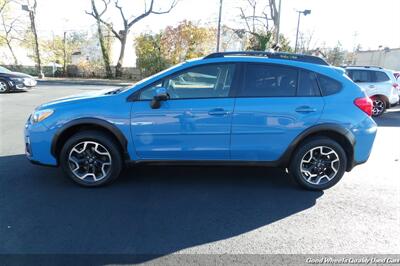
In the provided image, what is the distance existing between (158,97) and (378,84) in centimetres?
1030

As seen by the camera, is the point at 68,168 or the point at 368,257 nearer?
the point at 368,257

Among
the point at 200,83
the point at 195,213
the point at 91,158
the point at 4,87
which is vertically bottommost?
the point at 195,213

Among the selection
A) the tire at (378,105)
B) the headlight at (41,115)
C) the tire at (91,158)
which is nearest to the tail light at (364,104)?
the tire at (91,158)

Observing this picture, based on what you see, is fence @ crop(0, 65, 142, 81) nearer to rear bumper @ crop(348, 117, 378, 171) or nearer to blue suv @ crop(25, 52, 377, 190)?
blue suv @ crop(25, 52, 377, 190)

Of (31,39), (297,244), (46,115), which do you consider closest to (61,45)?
(31,39)

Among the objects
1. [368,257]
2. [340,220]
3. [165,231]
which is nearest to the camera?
[368,257]

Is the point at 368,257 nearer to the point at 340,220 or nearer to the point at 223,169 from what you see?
the point at 340,220

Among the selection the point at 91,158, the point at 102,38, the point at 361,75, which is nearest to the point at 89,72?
the point at 102,38

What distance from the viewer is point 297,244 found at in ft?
9.82

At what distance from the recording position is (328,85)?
4.10 metres

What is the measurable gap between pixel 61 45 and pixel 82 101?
40.8 metres

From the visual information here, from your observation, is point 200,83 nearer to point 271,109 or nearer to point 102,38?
point 271,109

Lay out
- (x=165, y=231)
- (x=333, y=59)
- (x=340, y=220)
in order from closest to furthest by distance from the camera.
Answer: (x=165, y=231)
(x=340, y=220)
(x=333, y=59)

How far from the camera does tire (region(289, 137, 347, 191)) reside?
4119 millimetres
